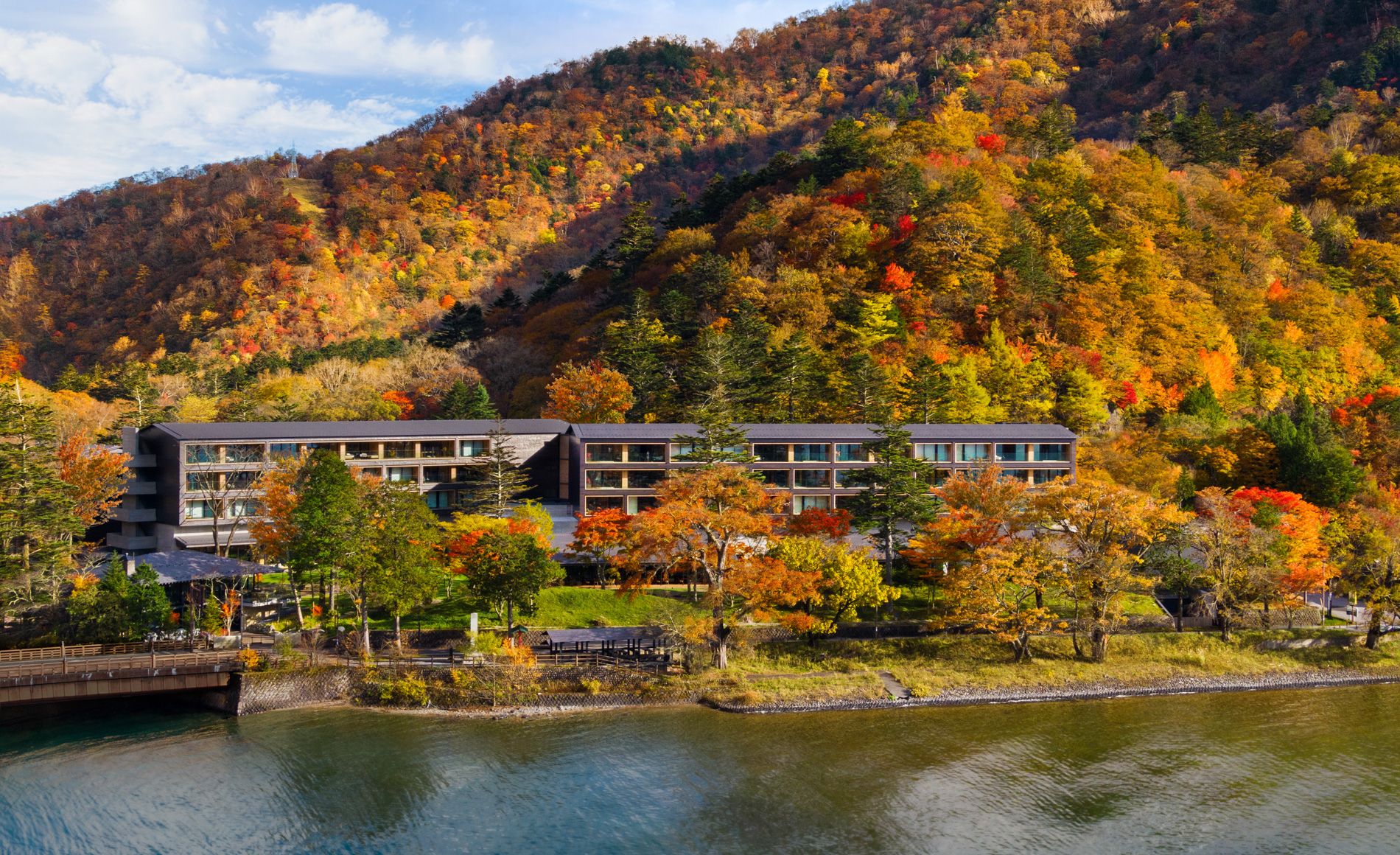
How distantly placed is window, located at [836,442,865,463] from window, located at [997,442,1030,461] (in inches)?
398

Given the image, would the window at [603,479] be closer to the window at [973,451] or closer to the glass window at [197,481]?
the window at [973,451]

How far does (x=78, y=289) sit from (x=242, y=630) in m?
135

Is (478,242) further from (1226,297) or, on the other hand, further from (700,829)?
(700,829)

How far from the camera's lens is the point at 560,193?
170250 millimetres

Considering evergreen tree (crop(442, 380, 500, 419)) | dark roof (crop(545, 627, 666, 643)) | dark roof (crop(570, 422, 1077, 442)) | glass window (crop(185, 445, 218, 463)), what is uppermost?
evergreen tree (crop(442, 380, 500, 419))

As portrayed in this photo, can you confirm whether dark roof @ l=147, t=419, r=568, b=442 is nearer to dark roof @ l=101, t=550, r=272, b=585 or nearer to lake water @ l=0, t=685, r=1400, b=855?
dark roof @ l=101, t=550, r=272, b=585

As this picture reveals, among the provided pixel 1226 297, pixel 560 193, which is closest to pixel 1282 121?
pixel 1226 297

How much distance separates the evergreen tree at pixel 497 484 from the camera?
191 feet

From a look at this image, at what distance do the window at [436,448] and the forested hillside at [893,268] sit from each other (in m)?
10.6

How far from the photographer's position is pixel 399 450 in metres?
65.4

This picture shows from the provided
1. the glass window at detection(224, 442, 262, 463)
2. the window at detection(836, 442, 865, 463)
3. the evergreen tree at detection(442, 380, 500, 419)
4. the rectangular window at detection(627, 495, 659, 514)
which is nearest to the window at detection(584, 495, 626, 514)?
the rectangular window at detection(627, 495, 659, 514)

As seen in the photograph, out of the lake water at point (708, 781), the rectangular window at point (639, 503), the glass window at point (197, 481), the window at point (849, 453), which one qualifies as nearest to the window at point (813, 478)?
the window at point (849, 453)

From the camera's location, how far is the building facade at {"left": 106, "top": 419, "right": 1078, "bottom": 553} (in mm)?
59969

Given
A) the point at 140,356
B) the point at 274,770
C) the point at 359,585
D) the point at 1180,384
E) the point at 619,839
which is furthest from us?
the point at 140,356
